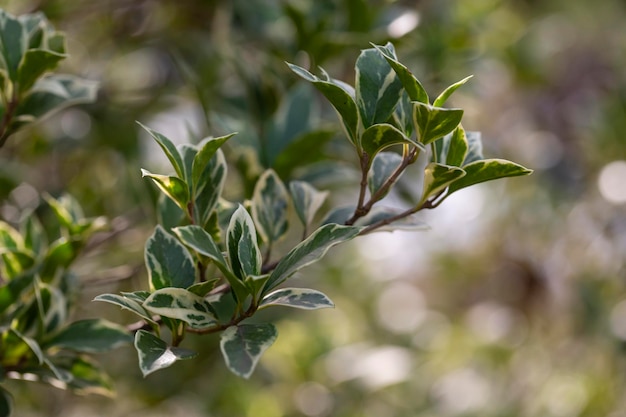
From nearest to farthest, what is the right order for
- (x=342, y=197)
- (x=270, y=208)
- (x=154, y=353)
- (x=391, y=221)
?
(x=154, y=353), (x=391, y=221), (x=270, y=208), (x=342, y=197)

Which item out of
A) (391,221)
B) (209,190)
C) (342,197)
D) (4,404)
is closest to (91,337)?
(4,404)

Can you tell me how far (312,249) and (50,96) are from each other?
0.39m

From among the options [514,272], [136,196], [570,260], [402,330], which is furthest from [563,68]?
[136,196]

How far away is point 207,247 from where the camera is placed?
0.57 metres

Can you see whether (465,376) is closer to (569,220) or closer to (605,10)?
(569,220)

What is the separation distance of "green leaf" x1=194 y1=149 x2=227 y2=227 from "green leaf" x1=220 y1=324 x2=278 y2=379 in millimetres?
126

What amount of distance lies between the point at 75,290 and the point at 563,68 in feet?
9.21

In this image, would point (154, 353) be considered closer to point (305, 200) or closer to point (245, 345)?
point (245, 345)

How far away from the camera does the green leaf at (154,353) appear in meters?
0.52

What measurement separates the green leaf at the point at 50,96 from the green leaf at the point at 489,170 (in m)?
0.43

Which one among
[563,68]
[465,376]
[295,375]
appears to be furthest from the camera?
[563,68]

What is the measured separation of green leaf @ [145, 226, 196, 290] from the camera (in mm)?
632

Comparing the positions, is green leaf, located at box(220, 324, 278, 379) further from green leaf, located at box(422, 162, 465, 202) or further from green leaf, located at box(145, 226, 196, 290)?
green leaf, located at box(422, 162, 465, 202)

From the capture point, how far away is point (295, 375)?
5.11ft
